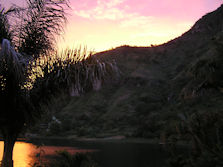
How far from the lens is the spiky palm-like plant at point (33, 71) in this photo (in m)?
5.96

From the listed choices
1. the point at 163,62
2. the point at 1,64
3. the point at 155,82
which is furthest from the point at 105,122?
the point at 1,64

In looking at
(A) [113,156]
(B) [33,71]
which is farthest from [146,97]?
(B) [33,71]

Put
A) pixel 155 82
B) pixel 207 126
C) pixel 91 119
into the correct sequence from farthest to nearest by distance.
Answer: pixel 155 82, pixel 91 119, pixel 207 126

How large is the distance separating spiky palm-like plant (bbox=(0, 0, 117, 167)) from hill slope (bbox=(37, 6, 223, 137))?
28557mm

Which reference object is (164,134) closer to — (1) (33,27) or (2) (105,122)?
(1) (33,27)

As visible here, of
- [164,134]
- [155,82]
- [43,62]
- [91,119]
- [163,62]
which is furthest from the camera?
[163,62]

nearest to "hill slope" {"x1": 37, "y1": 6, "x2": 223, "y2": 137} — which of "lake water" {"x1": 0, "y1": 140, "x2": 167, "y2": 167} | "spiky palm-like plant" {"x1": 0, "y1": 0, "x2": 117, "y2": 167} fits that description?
"lake water" {"x1": 0, "y1": 140, "x2": 167, "y2": 167}

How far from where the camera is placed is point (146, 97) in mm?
72500

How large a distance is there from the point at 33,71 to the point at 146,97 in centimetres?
6694

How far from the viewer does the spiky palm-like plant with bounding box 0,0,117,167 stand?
5.96 m

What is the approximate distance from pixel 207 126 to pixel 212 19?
91.6m

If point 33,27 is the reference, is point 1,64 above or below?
below

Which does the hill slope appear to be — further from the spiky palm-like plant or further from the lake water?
the spiky palm-like plant

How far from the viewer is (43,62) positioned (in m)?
6.84
